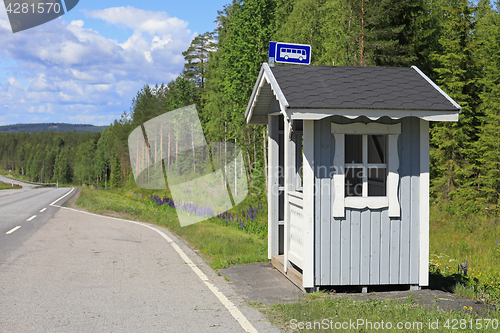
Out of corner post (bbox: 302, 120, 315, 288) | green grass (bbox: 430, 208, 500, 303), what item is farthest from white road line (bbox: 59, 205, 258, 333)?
green grass (bbox: 430, 208, 500, 303)

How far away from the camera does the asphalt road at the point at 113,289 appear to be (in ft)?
16.8

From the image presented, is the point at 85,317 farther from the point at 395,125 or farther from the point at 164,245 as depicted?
the point at 164,245

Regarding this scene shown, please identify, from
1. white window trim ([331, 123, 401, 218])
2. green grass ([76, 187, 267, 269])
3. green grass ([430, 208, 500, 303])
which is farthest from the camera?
green grass ([76, 187, 267, 269])

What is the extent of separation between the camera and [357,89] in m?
6.91

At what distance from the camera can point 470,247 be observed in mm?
11883

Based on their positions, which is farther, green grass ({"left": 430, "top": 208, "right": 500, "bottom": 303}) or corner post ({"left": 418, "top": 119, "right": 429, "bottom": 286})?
green grass ({"left": 430, "top": 208, "right": 500, "bottom": 303})

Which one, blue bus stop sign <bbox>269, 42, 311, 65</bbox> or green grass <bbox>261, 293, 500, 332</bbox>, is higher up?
blue bus stop sign <bbox>269, 42, 311, 65</bbox>

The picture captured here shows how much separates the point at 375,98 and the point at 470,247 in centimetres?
752

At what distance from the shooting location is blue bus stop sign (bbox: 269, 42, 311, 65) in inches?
324

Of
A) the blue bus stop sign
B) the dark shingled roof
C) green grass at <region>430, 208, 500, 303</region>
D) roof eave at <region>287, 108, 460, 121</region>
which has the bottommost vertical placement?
green grass at <region>430, 208, 500, 303</region>

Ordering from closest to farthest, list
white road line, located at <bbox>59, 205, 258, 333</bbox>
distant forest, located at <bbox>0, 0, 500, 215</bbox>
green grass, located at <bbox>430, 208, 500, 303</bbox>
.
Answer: white road line, located at <bbox>59, 205, 258, 333</bbox> → green grass, located at <bbox>430, 208, 500, 303</bbox> → distant forest, located at <bbox>0, 0, 500, 215</bbox>

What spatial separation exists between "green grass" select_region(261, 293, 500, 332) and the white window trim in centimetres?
138

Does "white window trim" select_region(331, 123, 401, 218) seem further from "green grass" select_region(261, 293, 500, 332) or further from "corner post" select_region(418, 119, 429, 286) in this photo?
"green grass" select_region(261, 293, 500, 332)

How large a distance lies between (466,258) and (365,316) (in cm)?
381
